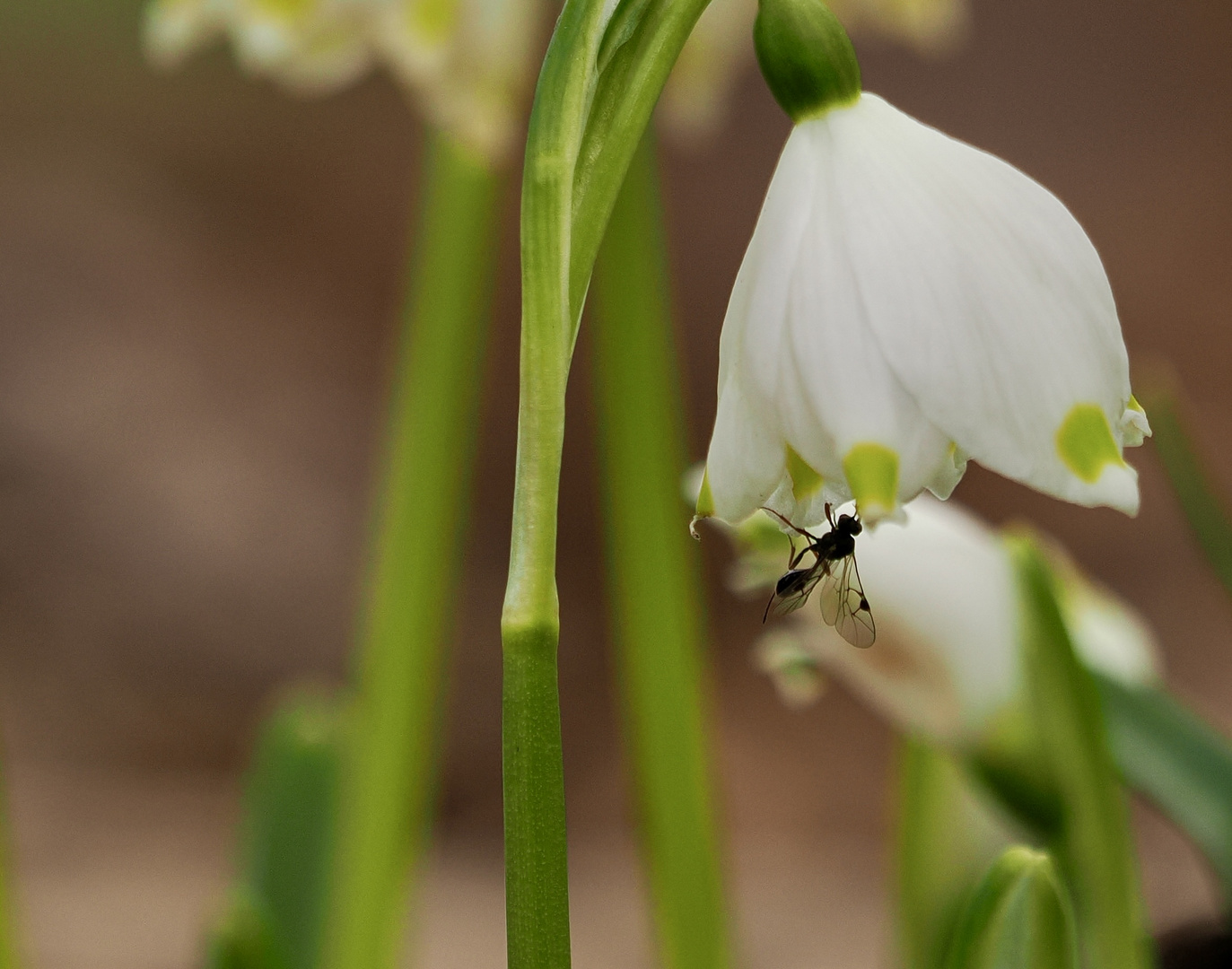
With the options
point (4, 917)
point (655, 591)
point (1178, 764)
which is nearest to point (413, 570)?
point (655, 591)

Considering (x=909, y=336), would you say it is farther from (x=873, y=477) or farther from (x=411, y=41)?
(x=411, y=41)

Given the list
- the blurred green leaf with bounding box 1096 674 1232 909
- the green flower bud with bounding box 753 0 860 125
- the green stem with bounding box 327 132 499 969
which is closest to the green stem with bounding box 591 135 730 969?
the green stem with bounding box 327 132 499 969

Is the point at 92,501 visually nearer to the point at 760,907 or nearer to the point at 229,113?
the point at 229,113

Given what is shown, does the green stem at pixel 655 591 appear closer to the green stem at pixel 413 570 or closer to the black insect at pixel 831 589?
the green stem at pixel 413 570

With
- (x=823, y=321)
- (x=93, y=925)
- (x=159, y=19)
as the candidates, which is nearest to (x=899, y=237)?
(x=823, y=321)

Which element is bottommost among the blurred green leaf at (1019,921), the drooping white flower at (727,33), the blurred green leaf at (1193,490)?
the blurred green leaf at (1019,921)

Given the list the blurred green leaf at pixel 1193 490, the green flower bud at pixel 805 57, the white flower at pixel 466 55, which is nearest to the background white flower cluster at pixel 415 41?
the white flower at pixel 466 55
